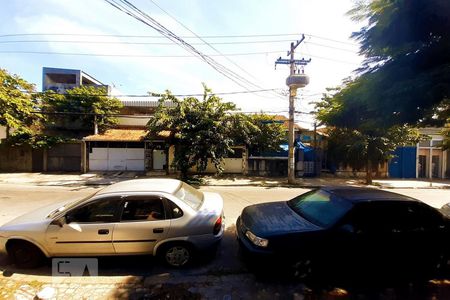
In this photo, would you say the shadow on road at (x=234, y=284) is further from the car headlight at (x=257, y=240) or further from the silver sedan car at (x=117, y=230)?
the car headlight at (x=257, y=240)

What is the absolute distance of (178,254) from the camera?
14.4 feet

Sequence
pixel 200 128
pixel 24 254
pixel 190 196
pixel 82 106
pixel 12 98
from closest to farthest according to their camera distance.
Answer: pixel 24 254 < pixel 190 196 < pixel 12 98 < pixel 200 128 < pixel 82 106

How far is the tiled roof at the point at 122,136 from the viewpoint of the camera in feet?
58.9

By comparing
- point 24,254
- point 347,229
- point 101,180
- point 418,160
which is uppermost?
point 418,160

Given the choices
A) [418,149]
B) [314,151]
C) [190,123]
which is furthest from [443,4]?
[418,149]

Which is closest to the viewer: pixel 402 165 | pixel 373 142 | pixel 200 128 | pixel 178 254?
pixel 178 254

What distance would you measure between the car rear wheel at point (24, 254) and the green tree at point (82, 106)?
16674 millimetres

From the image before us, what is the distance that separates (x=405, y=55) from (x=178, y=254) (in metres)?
4.88

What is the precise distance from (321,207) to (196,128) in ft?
37.1

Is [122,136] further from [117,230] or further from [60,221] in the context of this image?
[117,230]

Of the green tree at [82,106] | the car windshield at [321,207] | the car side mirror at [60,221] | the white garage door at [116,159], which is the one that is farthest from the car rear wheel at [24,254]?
the green tree at [82,106]

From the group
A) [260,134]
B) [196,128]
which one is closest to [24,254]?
[196,128]

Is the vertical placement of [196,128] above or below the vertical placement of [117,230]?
above

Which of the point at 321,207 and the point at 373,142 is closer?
the point at 321,207
